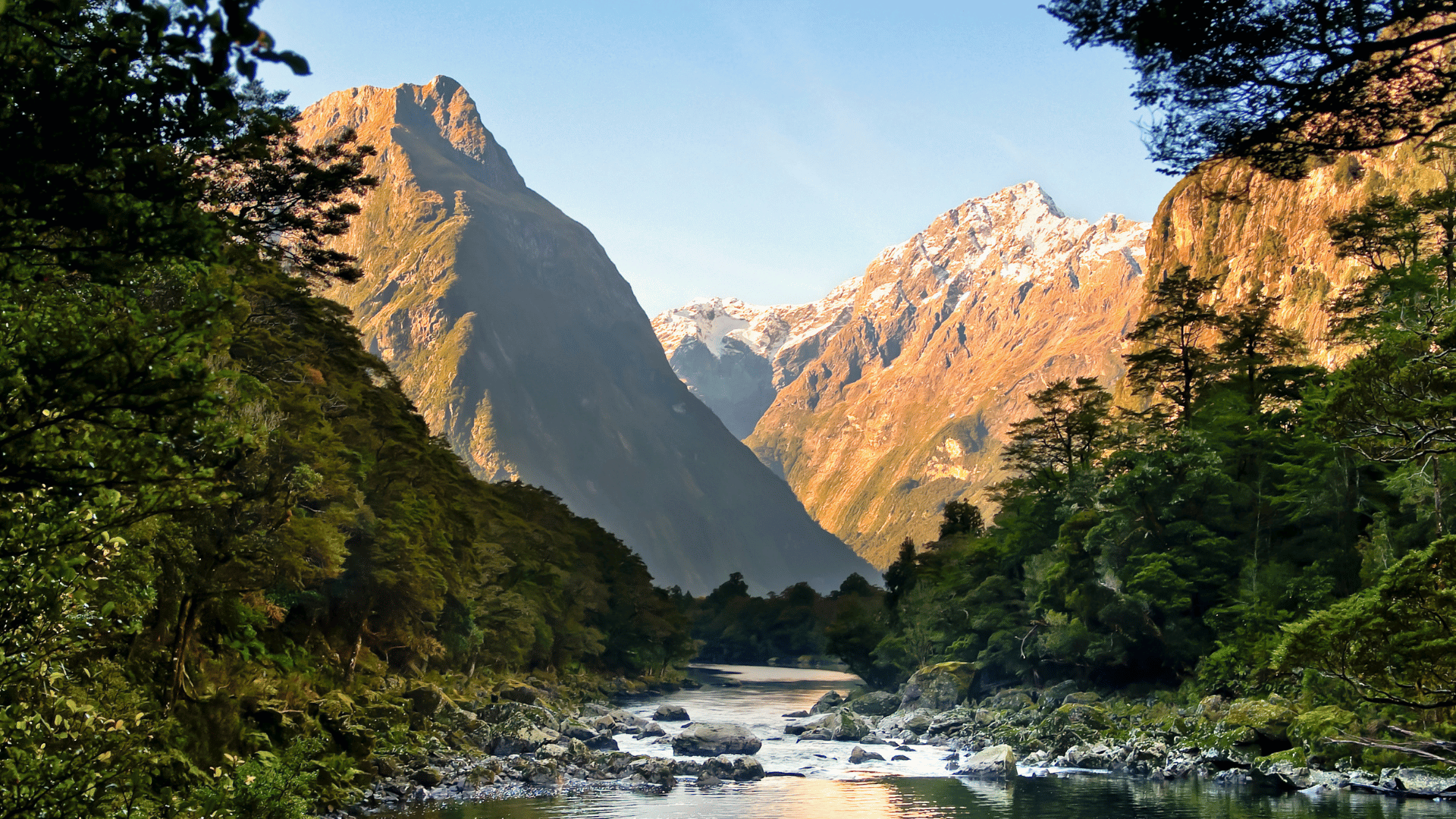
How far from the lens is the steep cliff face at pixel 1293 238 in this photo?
129875 millimetres

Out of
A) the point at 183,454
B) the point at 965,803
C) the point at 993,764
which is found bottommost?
the point at 965,803

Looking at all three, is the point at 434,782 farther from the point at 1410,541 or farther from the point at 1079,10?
the point at 1410,541

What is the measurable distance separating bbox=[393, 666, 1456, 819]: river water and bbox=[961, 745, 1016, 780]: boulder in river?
41.5 inches

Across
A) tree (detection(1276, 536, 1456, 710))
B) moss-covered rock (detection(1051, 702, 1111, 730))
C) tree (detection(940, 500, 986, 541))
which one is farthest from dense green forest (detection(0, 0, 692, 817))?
tree (detection(940, 500, 986, 541))

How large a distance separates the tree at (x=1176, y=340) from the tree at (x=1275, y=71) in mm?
48426

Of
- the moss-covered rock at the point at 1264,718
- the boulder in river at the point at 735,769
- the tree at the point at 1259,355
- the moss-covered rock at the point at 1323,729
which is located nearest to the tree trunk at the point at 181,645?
the boulder in river at the point at 735,769

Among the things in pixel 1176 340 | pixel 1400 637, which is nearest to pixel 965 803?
pixel 1400 637

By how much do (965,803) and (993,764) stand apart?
9415 mm

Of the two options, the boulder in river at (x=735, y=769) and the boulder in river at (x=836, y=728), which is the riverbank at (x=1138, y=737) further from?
the boulder in river at (x=735, y=769)

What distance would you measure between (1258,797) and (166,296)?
3731 centimetres

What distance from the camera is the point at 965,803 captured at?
124 ft

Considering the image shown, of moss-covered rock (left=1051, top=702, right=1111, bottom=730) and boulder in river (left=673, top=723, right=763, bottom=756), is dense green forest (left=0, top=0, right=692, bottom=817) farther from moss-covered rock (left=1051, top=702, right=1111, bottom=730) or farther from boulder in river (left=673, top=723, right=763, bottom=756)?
moss-covered rock (left=1051, top=702, right=1111, bottom=730)

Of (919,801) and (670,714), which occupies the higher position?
(919,801)

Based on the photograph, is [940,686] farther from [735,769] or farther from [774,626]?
[774,626]
